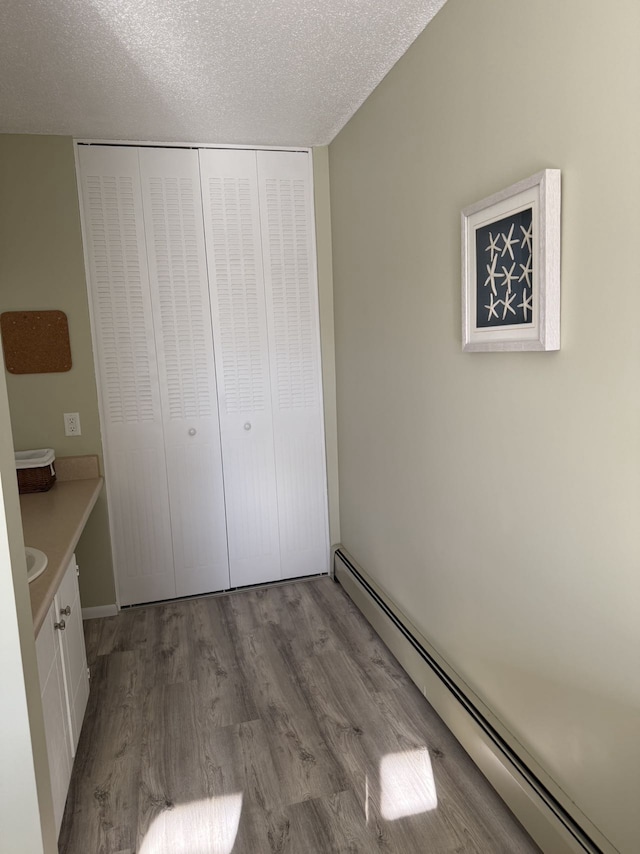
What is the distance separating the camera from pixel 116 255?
9.84 feet

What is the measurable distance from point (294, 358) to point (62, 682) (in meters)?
2.01

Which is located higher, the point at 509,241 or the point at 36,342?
the point at 509,241

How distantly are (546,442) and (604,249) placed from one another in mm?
496

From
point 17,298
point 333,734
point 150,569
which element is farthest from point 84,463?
point 333,734

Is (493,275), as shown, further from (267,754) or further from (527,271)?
(267,754)

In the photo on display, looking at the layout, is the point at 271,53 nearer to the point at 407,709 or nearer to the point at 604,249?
the point at 604,249

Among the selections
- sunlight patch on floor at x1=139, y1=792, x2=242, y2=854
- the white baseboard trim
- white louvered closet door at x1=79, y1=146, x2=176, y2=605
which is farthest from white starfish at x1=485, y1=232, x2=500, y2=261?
the white baseboard trim

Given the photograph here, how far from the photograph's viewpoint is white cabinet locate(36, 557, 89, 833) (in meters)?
1.65

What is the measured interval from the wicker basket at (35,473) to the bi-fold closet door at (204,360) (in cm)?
35

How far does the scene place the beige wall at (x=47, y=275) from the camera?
9.39ft

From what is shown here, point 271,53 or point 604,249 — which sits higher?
point 271,53

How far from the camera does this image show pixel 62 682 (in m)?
1.90

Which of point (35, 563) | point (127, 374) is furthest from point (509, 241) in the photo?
point (127, 374)

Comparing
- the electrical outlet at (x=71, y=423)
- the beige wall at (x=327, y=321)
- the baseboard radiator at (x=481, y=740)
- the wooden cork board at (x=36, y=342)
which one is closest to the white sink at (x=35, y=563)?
the electrical outlet at (x=71, y=423)
